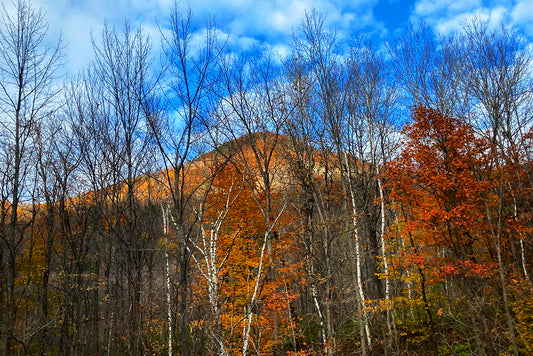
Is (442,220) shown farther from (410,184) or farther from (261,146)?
(261,146)

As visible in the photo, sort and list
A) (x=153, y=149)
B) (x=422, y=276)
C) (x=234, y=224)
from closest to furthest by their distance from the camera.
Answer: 1. (x=153, y=149)
2. (x=422, y=276)
3. (x=234, y=224)

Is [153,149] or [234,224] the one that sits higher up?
[153,149]

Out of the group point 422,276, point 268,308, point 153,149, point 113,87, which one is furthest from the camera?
point 268,308

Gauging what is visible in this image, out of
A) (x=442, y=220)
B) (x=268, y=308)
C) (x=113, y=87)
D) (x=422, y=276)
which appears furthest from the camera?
(x=268, y=308)

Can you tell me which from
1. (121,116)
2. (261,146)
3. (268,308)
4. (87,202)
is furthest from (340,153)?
(87,202)

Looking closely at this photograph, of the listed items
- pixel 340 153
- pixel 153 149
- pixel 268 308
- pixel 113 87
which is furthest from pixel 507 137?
pixel 113 87

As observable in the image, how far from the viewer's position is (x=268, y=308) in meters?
13.4

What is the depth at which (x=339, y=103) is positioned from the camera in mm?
14484

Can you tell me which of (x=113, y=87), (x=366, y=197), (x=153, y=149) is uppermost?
(x=113, y=87)

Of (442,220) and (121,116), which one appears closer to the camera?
(121,116)

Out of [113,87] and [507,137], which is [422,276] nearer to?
[507,137]

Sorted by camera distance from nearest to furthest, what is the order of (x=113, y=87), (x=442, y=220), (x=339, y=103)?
(x=113, y=87), (x=442, y=220), (x=339, y=103)

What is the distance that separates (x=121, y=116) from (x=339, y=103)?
29.6ft

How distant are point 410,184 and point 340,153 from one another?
3.00m
